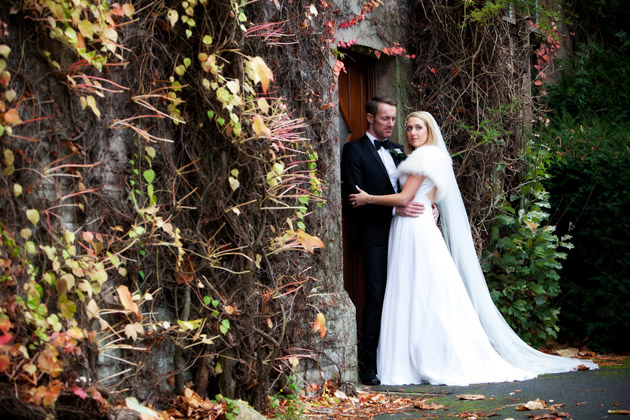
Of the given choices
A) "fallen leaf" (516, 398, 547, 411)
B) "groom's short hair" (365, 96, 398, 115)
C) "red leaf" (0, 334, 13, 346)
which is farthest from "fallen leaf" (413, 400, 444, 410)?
"red leaf" (0, 334, 13, 346)

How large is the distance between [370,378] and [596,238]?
3.11m

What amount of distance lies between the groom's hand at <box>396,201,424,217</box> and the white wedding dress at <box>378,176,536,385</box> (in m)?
0.04

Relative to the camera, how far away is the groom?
5.98m

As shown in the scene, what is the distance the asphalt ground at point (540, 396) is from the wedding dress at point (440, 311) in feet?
0.60

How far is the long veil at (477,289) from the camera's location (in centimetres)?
609

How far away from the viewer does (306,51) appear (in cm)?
490

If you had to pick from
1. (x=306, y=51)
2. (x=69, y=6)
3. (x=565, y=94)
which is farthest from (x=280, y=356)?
(x=565, y=94)

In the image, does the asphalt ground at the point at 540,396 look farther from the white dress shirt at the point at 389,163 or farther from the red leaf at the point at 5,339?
the red leaf at the point at 5,339

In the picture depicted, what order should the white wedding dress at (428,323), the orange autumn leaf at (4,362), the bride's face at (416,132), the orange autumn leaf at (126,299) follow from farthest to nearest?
the bride's face at (416,132)
the white wedding dress at (428,323)
the orange autumn leaf at (126,299)
the orange autumn leaf at (4,362)

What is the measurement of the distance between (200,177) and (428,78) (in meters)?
3.65

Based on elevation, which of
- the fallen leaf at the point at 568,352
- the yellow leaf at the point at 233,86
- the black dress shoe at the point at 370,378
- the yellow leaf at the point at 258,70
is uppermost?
the yellow leaf at the point at 258,70

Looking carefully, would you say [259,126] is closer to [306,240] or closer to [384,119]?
[306,240]

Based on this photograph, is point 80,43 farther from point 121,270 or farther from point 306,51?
point 306,51

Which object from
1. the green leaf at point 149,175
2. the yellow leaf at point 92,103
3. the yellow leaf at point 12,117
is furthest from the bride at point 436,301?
the yellow leaf at point 12,117
